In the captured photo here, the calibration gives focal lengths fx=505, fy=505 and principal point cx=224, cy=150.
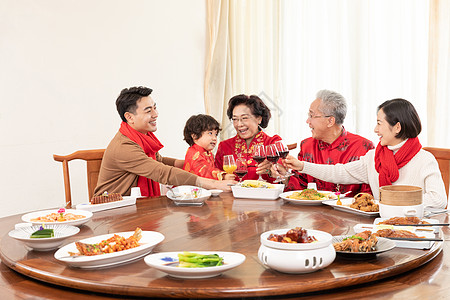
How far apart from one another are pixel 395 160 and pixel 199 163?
1384mm

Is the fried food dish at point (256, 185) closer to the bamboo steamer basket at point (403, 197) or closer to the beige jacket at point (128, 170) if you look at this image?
the beige jacket at point (128, 170)

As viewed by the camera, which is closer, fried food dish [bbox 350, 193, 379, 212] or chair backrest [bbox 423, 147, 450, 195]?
fried food dish [bbox 350, 193, 379, 212]

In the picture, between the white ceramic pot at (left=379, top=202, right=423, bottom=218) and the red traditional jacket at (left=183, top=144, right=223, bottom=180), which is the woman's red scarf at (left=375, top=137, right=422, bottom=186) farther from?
the red traditional jacket at (left=183, top=144, right=223, bottom=180)

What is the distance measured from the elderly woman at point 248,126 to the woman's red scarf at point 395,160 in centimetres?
119

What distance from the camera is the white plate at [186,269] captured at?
1.31 m

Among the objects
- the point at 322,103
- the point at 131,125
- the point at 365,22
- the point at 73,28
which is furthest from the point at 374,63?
the point at 73,28

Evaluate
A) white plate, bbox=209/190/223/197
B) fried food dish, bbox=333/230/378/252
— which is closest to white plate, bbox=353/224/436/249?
fried food dish, bbox=333/230/378/252

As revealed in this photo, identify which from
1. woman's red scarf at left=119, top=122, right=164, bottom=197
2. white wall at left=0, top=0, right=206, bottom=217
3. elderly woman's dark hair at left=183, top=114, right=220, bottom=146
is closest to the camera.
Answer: woman's red scarf at left=119, top=122, right=164, bottom=197

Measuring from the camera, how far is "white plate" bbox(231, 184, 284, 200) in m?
2.58

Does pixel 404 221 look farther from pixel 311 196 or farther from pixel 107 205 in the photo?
pixel 107 205

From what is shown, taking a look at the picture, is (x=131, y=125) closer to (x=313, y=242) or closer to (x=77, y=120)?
(x=77, y=120)

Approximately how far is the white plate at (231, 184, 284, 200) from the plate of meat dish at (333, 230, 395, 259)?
1047 millimetres

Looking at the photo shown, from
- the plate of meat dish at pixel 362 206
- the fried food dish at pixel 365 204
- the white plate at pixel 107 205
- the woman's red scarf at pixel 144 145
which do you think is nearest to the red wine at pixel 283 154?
the plate of meat dish at pixel 362 206

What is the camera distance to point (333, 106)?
336 centimetres
